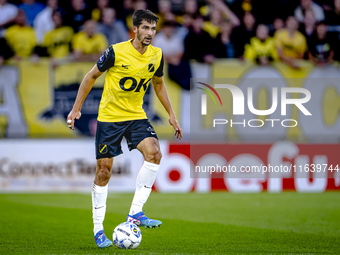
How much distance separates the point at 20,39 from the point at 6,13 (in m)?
0.83

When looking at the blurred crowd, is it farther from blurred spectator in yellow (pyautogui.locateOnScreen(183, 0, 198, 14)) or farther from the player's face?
the player's face

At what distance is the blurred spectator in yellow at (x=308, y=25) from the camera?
11.8 m

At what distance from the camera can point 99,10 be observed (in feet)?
38.9

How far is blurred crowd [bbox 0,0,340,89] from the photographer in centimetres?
1141

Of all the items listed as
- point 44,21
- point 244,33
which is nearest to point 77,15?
point 44,21

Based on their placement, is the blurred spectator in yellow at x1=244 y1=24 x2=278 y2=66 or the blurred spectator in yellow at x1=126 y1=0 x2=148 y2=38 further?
the blurred spectator in yellow at x1=126 y1=0 x2=148 y2=38

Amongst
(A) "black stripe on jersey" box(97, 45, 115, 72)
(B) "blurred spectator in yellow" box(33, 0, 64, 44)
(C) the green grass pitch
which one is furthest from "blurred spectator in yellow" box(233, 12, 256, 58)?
(A) "black stripe on jersey" box(97, 45, 115, 72)

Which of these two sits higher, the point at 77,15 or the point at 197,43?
the point at 77,15

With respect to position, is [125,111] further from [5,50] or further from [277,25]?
[277,25]

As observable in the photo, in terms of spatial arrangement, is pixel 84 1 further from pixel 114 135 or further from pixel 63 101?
pixel 114 135

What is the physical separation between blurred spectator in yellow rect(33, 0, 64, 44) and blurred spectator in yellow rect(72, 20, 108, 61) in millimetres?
726

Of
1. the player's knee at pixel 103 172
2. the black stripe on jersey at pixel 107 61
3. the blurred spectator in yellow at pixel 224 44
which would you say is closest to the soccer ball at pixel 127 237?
the player's knee at pixel 103 172

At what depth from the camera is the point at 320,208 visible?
8.51 m

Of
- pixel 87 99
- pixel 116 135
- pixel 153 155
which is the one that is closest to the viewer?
pixel 153 155
